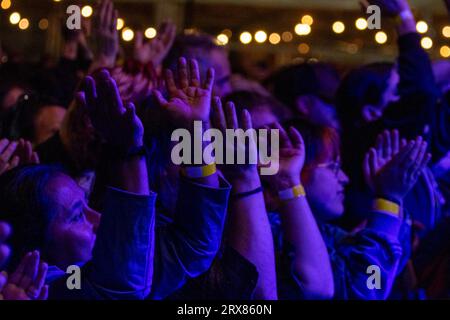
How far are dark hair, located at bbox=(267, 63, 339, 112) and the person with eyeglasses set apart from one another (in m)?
0.41

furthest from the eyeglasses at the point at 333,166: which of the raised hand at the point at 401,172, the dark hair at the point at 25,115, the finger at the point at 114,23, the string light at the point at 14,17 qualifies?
the string light at the point at 14,17

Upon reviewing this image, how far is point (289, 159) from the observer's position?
76.8 inches

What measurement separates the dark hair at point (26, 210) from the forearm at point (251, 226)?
16.6 inches

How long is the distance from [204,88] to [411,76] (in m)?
0.74

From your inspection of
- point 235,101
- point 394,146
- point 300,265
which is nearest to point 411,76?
point 394,146

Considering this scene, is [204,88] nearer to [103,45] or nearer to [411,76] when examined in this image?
[103,45]

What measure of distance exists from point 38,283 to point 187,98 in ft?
1.77

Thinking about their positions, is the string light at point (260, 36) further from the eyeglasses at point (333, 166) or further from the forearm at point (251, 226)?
the forearm at point (251, 226)

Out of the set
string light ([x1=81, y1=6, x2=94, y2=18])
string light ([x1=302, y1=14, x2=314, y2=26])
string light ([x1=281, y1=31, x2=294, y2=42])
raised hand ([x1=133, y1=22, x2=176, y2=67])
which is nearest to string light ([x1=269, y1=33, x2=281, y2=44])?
string light ([x1=281, y1=31, x2=294, y2=42])

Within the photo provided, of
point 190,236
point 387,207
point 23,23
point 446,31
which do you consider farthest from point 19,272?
point 446,31

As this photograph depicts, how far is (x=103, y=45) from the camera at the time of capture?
209 centimetres

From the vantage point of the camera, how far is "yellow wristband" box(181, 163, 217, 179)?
1761 mm

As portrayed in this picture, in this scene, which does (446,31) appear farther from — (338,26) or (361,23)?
(338,26)
